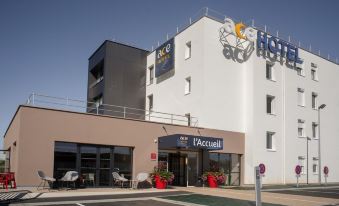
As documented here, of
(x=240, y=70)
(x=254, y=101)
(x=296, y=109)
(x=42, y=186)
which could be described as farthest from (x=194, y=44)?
(x=42, y=186)

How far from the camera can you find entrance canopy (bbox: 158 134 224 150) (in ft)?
67.3

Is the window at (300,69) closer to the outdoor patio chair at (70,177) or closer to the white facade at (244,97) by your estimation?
the white facade at (244,97)

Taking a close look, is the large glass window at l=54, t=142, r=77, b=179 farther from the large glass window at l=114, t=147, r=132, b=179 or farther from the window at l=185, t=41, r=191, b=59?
the window at l=185, t=41, r=191, b=59

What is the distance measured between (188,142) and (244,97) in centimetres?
813

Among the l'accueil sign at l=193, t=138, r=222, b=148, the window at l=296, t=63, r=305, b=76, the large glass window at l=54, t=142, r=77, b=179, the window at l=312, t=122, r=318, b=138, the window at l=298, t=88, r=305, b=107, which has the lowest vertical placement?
the large glass window at l=54, t=142, r=77, b=179

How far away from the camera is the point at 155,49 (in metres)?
30.9

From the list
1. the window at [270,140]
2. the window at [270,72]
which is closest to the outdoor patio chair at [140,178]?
the window at [270,140]

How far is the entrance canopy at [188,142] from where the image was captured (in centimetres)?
2052

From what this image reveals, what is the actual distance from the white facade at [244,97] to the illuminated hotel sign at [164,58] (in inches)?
16.1

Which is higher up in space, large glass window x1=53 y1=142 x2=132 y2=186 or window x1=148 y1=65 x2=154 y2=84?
window x1=148 y1=65 x2=154 y2=84

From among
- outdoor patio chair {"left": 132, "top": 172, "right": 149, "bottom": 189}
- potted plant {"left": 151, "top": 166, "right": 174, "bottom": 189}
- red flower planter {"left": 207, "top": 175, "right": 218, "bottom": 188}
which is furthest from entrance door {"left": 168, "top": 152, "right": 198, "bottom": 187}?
outdoor patio chair {"left": 132, "top": 172, "right": 149, "bottom": 189}

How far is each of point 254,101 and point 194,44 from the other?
5.86 meters

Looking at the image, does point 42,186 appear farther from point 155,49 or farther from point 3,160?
point 155,49

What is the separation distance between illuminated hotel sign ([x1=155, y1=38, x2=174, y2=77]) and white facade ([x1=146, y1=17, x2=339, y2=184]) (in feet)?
1.34
